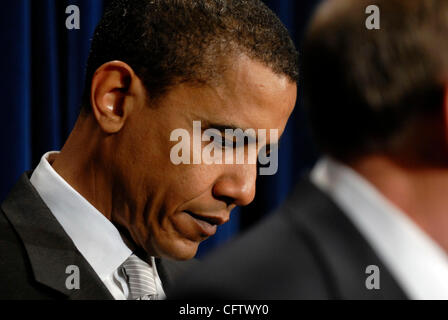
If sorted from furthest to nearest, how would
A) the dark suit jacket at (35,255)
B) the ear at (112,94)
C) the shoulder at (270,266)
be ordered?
the ear at (112,94)
the dark suit jacket at (35,255)
the shoulder at (270,266)

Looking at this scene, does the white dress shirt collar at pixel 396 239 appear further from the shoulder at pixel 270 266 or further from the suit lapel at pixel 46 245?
the suit lapel at pixel 46 245

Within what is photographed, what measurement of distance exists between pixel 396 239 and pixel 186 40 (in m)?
0.55

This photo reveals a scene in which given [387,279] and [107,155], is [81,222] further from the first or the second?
[387,279]

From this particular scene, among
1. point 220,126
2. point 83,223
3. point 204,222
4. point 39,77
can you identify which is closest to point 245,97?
point 220,126

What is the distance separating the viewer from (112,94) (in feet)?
3.17

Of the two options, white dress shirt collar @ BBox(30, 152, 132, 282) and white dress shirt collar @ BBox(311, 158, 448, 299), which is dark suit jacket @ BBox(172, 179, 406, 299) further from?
white dress shirt collar @ BBox(30, 152, 132, 282)

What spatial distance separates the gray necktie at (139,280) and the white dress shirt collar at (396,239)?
0.51 metres

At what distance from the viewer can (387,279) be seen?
19.4 inches

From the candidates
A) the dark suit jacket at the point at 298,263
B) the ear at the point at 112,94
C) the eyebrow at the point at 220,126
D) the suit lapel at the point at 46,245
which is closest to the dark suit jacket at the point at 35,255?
the suit lapel at the point at 46,245

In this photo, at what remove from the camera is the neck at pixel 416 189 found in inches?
20.5

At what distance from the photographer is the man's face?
0.94 m

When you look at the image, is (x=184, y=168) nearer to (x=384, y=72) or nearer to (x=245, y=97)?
(x=245, y=97)

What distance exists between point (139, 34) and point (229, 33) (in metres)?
0.13

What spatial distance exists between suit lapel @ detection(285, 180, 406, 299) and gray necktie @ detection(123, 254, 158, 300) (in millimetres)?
488
